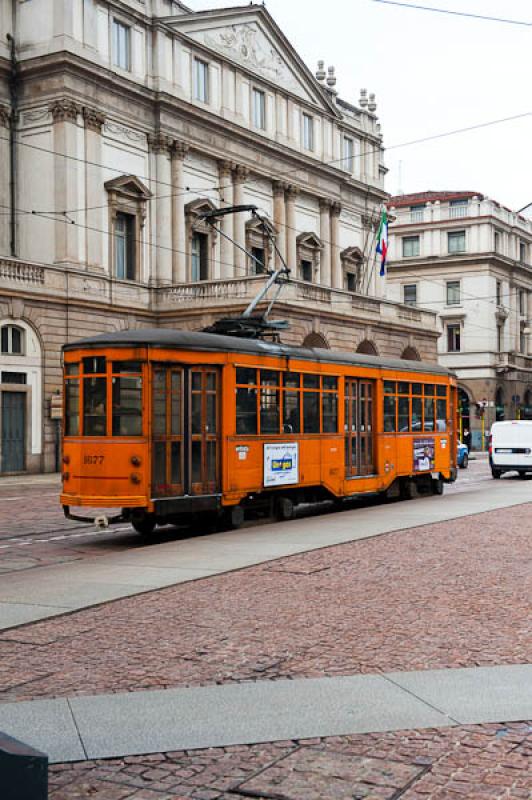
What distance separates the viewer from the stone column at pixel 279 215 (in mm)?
48625

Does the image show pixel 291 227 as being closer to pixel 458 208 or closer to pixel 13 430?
pixel 13 430

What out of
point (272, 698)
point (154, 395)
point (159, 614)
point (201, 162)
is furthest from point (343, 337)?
point (272, 698)

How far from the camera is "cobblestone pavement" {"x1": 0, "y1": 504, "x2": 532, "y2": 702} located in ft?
23.0

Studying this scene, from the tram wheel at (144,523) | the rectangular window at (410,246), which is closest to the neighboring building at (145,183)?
the tram wheel at (144,523)

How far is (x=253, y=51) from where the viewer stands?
47188 mm

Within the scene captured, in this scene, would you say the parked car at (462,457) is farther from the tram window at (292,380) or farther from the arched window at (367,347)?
the tram window at (292,380)

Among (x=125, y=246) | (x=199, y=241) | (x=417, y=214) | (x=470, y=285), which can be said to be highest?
(x=417, y=214)

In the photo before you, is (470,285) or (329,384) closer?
(329,384)

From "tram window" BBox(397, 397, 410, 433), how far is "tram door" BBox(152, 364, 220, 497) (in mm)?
7141

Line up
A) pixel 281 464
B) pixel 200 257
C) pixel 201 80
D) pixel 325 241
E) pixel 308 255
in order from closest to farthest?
pixel 281 464
pixel 201 80
pixel 200 257
pixel 308 255
pixel 325 241

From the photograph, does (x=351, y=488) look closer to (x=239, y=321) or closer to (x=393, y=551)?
(x=239, y=321)

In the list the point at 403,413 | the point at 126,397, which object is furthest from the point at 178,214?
the point at 126,397

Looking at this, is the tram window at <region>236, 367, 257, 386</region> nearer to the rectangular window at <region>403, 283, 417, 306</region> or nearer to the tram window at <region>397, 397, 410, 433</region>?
the tram window at <region>397, 397, 410, 433</region>

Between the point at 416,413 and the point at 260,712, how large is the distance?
18.0 metres
